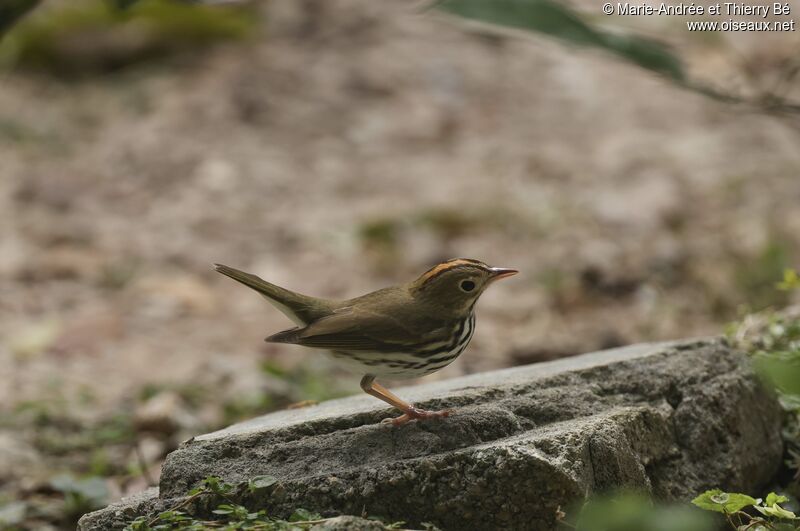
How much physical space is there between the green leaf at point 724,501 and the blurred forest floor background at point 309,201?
2.38 meters

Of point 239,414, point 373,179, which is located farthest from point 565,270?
point 239,414

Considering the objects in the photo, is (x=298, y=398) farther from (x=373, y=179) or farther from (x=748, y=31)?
(x=748, y=31)

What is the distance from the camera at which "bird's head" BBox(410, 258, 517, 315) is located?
3.40m

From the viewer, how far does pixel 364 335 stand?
10.8 ft

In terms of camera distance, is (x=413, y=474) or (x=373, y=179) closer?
(x=413, y=474)

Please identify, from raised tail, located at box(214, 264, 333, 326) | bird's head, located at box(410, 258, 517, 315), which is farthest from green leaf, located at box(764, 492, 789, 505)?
raised tail, located at box(214, 264, 333, 326)

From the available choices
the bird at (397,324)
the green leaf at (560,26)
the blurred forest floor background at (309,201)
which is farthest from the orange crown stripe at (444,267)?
the blurred forest floor background at (309,201)

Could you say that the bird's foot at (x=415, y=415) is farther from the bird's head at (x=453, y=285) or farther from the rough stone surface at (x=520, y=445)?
the bird's head at (x=453, y=285)

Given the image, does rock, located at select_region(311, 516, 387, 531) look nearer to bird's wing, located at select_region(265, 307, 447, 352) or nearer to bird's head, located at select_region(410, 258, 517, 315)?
bird's wing, located at select_region(265, 307, 447, 352)

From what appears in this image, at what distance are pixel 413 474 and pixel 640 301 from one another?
4.62 m

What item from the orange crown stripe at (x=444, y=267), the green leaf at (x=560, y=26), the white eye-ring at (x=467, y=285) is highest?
the green leaf at (x=560, y=26)

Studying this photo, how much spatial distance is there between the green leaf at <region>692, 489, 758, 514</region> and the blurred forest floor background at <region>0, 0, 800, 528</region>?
2375 mm

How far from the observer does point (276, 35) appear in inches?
431

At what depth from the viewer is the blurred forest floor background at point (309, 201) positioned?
600 centimetres
